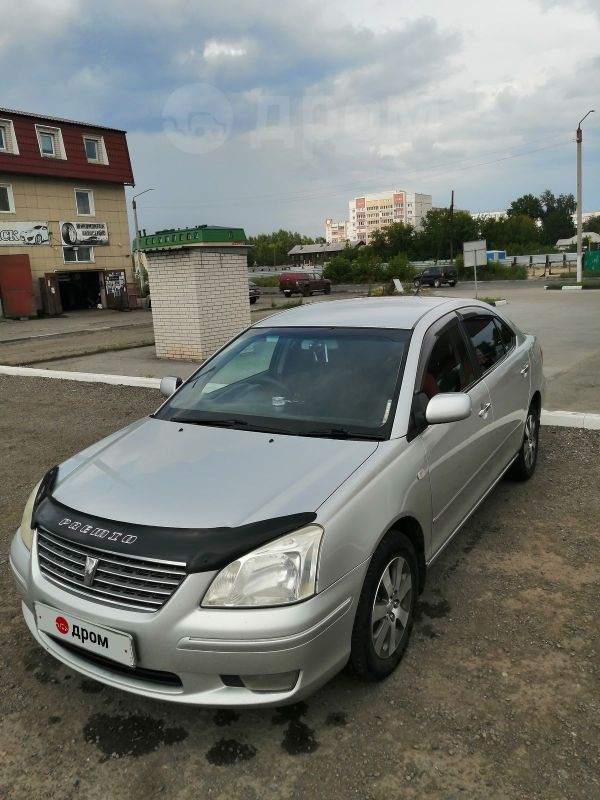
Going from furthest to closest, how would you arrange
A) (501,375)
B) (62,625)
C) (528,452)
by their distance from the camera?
(528,452) < (501,375) < (62,625)

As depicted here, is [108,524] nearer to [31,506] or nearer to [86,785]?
[31,506]

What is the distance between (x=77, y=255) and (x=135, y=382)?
Answer: 23.2 metres

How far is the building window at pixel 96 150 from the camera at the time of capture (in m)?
30.1

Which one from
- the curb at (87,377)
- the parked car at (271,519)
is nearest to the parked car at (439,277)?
the curb at (87,377)

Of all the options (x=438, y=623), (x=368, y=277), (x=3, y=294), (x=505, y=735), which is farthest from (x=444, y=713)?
(x=368, y=277)

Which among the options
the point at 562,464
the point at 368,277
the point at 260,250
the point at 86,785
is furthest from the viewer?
the point at 260,250

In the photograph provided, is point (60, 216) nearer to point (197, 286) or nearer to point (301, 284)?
point (301, 284)

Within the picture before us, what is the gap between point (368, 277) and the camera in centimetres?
4328

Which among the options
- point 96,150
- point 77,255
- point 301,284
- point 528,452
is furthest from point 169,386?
point 301,284

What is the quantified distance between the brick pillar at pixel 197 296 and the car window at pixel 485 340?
699 cm

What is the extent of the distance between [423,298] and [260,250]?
12923cm

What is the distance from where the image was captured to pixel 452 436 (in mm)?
3244

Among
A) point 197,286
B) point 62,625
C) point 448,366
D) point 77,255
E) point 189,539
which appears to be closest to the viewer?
point 189,539

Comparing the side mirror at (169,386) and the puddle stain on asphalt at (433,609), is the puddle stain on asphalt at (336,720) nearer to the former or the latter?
the puddle stain on asphalt at (433,609)
